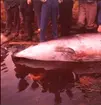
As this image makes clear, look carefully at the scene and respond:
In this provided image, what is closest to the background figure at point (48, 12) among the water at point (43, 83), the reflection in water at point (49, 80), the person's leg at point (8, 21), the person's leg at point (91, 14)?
the person's leg at point (91, 14)

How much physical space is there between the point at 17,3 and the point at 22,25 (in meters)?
1.04

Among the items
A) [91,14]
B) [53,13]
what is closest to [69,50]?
[53,13]

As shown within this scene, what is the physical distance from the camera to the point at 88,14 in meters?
8.60

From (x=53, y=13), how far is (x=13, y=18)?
2267 millimetres

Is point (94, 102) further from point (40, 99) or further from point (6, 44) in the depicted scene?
point (6, 44)

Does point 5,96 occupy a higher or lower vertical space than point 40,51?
lower

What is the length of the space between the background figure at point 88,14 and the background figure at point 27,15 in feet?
5.11

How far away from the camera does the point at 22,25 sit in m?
10.3

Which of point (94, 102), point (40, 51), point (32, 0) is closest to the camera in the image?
point (94, 102)

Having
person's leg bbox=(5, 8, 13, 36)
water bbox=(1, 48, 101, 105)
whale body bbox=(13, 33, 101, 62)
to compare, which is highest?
person's leg bbox=(5, 8, 13, 36)

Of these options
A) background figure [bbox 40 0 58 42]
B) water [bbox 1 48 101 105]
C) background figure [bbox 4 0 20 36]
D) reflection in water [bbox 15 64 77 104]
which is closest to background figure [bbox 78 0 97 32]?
background figure [bbox 40 0 58 42]

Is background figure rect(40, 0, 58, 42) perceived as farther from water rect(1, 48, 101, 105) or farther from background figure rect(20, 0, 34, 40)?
water rect(1, 48, 101, 105)

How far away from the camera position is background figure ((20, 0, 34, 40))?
359 inches

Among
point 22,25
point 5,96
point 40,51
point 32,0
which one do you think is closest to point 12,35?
point 22,25
